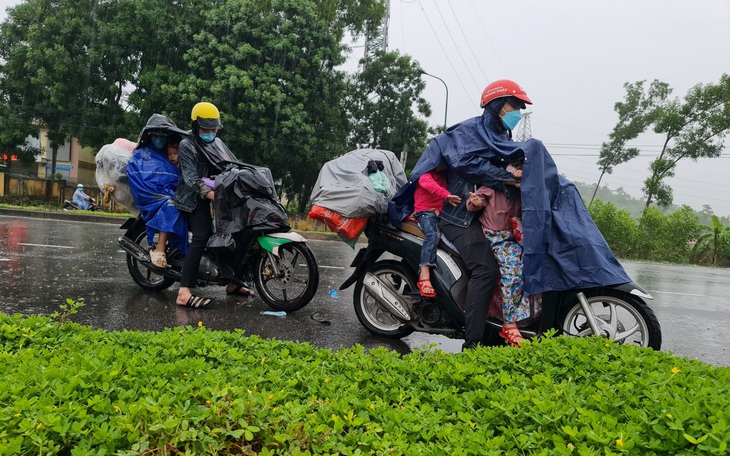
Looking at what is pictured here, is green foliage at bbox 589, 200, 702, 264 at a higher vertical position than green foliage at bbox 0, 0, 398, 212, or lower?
lower

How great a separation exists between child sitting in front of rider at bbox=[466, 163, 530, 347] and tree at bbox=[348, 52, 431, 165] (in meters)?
24.0

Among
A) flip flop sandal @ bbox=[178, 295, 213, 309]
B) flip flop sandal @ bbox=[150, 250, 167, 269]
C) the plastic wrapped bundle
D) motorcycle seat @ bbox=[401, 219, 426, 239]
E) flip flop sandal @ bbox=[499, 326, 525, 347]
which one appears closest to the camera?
flip flop sandal @ bbox=[499, 326, 525, 347]

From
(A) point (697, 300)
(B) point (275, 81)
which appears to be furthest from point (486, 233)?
(B) point (275, 81)

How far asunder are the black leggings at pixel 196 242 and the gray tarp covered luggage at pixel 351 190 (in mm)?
1433

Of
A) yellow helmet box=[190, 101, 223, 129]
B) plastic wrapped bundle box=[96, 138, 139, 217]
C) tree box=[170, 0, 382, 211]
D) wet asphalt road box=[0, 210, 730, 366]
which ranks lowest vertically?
wet asphalt road box=[0, 210, 730, 366]

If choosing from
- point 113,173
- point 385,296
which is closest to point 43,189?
point 113,173

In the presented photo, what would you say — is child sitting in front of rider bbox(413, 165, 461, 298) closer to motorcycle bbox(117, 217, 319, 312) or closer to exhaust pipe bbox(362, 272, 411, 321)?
exhaust pipe bbox(362, 272, 411, 321)

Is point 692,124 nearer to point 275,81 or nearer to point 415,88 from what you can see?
point 415,88

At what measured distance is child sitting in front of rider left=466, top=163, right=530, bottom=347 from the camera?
3.76 metres

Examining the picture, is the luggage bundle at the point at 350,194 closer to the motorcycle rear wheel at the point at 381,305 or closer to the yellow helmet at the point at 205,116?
the motorcycle rear wheel at the point at 381,305

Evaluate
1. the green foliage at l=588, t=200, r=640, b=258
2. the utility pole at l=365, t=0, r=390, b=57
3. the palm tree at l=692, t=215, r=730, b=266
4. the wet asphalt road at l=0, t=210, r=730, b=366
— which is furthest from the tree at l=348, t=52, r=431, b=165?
the wet asphalt road at l=0, t=210, r=730, b=366

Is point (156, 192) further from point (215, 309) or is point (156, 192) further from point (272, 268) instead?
point (272, 268)

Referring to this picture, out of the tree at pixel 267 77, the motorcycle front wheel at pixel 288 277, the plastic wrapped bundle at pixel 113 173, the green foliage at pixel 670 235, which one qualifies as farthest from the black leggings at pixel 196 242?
the green foliage at pixel 670 235

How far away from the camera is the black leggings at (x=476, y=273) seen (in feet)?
12.2
